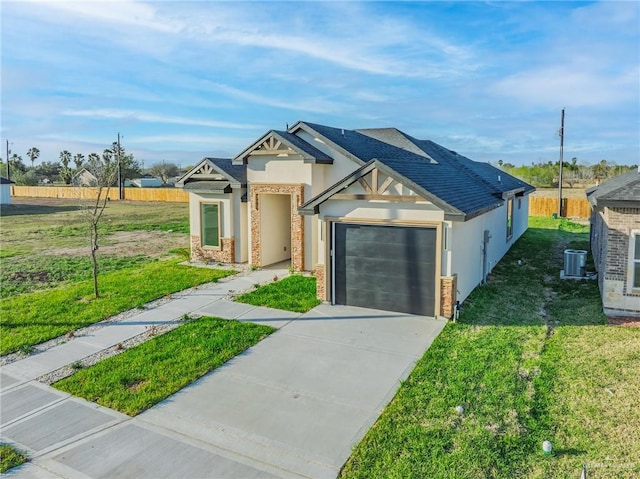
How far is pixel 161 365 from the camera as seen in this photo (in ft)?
26.5

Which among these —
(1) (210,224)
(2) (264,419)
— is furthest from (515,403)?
(1) (210,224)

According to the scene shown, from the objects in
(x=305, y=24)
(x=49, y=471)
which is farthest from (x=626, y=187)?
(x=49, y=471)

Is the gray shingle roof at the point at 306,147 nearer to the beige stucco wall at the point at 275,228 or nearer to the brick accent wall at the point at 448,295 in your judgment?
the beige stucco wall at the point at 275,228

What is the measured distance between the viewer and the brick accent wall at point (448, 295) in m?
10.1

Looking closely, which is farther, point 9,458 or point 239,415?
point 239,415

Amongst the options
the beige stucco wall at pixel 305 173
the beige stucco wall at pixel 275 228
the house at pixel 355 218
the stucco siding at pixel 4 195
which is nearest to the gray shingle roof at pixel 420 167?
the house at pixel 355 218

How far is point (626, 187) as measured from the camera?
10.4m

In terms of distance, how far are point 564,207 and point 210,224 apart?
85.4 ft

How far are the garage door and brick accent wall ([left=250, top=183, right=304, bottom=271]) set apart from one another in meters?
3.79

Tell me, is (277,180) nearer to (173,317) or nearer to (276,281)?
(276,281)

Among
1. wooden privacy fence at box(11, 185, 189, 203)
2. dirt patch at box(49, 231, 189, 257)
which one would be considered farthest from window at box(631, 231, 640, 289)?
wooden privacy fence at box(11, 185, 189, 203)

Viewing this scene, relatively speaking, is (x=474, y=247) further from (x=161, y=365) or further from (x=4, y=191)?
(x=4, y=191)

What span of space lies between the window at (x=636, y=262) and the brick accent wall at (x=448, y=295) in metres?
3.90

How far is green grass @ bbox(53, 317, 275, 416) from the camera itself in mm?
7035
